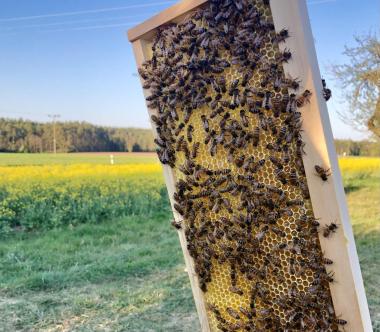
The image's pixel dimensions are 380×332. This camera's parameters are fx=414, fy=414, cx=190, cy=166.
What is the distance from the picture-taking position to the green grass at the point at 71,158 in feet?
25.8

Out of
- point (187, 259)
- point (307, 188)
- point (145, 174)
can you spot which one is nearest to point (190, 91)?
point (307, 188)

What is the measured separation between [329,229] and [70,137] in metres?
7.19

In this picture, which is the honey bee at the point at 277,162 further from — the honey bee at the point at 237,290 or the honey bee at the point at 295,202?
the honey bee at the point at 237,290

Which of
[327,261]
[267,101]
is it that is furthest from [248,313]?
[267,101]

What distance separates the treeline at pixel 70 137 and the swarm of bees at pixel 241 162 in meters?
6.09

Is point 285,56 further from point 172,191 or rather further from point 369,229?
point 369,229

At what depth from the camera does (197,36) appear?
7.23 feet

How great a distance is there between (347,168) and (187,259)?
12.1 meters

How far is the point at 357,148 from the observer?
12570 mm

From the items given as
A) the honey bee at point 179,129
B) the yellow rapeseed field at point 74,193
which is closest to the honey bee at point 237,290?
the honey bee at point 179,129

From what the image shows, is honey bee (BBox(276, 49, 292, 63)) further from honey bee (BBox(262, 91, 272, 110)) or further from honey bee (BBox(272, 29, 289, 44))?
honey bee (BBox(262, 91, 272, 110))

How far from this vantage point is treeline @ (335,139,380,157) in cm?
1213

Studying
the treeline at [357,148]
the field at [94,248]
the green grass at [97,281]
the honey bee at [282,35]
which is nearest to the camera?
the honey bee at [282,35]

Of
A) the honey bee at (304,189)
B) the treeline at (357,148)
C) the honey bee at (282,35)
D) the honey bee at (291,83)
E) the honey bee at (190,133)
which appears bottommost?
the treeline at (357,148)
